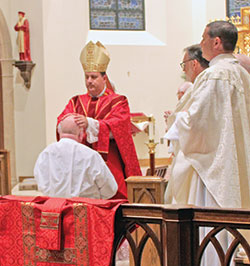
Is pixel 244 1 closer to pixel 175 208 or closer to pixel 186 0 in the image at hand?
pixel 186 0

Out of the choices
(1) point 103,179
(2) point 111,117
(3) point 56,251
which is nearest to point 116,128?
(2) point 111,117

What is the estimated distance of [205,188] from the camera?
367 centimetres

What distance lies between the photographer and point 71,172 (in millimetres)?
3875

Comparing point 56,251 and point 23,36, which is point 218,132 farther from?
point 23,36

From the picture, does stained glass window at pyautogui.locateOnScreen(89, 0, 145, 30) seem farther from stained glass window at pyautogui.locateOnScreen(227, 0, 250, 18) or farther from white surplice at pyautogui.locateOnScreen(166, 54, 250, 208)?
white surplice at pyautogui.locateOnScreen(166, 54, 250, 208)

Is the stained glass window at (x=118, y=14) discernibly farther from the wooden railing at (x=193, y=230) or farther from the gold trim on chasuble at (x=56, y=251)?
the wooden railing at (x=193, y=230)

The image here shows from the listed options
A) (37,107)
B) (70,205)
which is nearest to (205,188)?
(70,205)

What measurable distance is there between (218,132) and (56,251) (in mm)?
1310

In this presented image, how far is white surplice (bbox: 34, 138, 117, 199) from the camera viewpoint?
153 inches

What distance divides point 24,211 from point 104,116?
8.66ft

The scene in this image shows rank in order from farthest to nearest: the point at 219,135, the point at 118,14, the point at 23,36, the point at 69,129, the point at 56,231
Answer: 1. the point at 118,14
2. the point at 23,36
3. the point at 69,129
4. the point at 219,135
5. the point at 56,231

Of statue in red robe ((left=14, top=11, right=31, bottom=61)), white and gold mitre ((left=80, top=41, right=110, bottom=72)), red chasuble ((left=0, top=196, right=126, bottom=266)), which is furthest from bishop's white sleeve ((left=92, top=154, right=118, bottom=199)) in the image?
statue in red robe ((left=14, top=11, right=31, bottom=61))

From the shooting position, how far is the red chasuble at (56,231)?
9.38 feet

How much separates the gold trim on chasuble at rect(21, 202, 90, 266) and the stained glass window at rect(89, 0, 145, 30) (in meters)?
11.2
